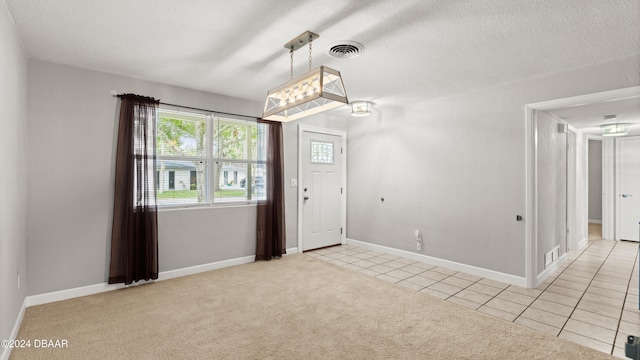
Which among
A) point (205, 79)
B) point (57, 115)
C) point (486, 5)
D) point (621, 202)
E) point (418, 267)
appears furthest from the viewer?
point (621, 202)

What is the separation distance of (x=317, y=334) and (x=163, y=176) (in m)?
2.79

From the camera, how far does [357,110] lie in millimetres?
4805

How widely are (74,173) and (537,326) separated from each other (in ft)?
15.9

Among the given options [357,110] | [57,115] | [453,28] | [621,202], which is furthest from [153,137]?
[621,202]

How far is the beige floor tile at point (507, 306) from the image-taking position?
302cm

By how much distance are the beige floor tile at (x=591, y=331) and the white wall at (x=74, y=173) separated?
4.33m

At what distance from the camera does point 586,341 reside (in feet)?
8.06

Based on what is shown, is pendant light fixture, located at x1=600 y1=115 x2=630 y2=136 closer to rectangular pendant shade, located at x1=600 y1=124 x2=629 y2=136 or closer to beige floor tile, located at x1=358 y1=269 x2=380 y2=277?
rectangular pendant shade, located at x1=600 y1=124 x2=629 y2=136

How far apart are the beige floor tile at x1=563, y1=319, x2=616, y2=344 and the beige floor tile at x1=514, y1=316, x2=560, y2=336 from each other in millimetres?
126

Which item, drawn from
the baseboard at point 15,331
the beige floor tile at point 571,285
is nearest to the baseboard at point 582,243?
the beige floor tile at point 571,285

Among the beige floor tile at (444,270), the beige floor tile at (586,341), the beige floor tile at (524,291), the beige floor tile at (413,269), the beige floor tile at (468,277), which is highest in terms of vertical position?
the beige floor tile at (413,269)

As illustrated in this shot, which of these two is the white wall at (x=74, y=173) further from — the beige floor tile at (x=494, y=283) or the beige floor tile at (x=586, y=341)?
the beige floor tile at (x=586, y=341)

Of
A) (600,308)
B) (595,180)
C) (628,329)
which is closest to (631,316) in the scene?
(600,308)

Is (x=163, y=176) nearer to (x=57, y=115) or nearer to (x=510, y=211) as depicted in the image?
(x=57, y=115)
